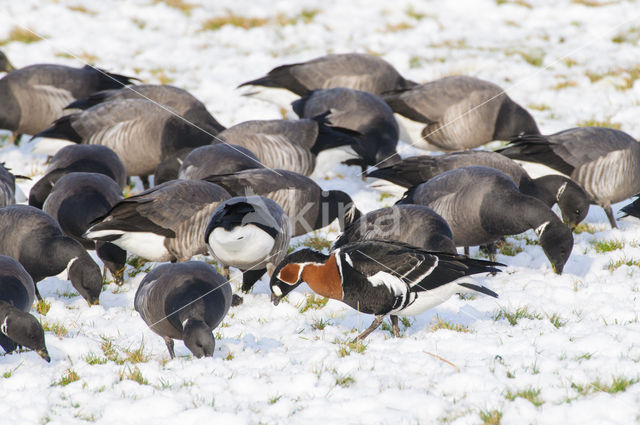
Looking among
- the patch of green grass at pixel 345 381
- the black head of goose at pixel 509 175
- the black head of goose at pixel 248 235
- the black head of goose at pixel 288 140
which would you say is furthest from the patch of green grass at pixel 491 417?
the black head of goose at pixel 288 140

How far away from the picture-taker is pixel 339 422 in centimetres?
460

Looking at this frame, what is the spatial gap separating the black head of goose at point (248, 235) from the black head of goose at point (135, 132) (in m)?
3.54

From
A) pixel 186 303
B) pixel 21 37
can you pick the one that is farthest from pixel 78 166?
pixel 21 37

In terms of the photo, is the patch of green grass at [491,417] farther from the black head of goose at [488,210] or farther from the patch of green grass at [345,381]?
the black head of goose at [488,210]

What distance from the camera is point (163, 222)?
7625 mm

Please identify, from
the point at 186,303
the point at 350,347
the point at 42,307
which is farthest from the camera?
the point at 42,307

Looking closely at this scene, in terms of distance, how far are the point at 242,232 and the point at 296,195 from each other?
187 cm

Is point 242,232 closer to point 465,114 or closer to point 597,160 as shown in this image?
point 597,160

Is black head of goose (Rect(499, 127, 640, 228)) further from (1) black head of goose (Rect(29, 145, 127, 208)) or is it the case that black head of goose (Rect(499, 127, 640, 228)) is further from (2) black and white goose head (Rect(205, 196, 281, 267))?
(1) black head of goose (Rect(29, 145, 127, 208))

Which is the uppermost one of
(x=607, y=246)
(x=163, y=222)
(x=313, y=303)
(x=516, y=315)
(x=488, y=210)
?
(x=488, y=210)

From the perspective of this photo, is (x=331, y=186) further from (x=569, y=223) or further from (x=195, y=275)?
(x=195, y=275)

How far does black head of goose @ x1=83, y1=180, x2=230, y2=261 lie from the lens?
7516mm

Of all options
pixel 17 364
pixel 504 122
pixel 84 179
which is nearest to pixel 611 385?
pixel 17 364

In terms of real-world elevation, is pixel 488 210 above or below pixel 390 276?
below
